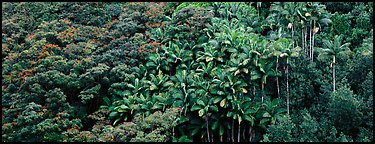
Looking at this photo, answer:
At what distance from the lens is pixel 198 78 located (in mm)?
20984

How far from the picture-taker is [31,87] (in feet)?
69.6

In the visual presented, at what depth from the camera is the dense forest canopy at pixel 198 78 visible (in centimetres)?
→ 2006

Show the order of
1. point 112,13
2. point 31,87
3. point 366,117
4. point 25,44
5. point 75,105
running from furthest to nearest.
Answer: point 112,13, point 25,44, point 75,105, point 31,87, point 366,117

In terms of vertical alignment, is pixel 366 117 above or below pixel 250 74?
below

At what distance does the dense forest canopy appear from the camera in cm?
2006

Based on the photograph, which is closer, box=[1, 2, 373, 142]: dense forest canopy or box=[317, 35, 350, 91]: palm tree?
box=[1, 2, 373, 142]: dense forest canopy

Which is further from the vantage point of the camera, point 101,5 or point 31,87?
point 101,5

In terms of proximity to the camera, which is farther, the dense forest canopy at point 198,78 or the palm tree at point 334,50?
the palm tree at point 334,50

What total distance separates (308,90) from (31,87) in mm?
14500

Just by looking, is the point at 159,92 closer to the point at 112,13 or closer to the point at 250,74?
the point at 250,74

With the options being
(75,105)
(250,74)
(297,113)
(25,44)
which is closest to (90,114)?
(75,105)

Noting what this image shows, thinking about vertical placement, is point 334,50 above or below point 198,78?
above

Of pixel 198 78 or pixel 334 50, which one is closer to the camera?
pixel 198 78

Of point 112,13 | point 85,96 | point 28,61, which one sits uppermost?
point 112,13
